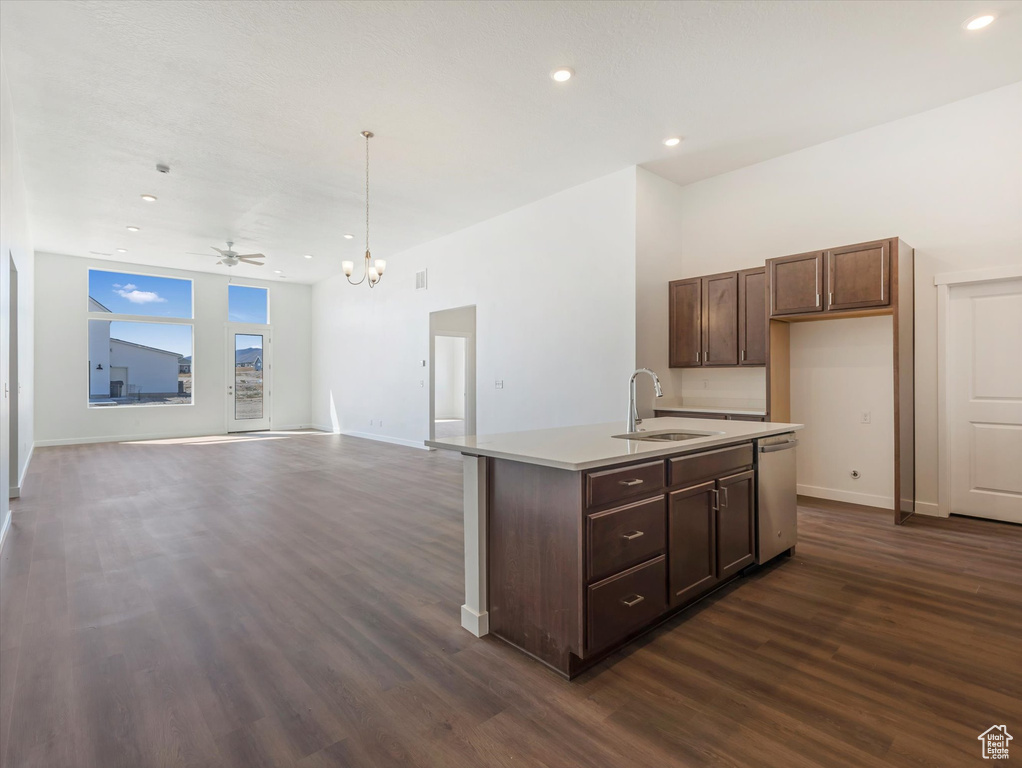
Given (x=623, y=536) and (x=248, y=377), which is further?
(x=248, y=377)

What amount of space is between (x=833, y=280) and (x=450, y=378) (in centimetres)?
1158

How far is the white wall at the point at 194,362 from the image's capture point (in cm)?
891

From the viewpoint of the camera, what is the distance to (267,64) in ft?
11.5

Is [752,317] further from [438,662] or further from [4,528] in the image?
[4,528]

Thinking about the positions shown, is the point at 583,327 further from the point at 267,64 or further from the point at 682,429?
the point at 267,64

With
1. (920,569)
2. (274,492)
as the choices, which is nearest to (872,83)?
(920,569)

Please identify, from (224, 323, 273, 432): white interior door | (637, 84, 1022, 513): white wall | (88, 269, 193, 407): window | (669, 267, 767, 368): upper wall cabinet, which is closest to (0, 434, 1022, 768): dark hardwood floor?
(637, 84, 1022, 513): white wall

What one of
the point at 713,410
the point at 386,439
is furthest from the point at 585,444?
the point at 386,439

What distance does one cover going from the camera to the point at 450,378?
14992mm

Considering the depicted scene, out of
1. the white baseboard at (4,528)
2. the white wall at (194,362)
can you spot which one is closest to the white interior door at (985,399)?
the white baseboard at (4,528)

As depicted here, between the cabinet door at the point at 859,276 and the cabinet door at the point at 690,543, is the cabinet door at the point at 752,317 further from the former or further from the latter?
the cabinet door at the point at 690,543

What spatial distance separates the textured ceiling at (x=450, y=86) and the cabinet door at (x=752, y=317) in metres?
1.28

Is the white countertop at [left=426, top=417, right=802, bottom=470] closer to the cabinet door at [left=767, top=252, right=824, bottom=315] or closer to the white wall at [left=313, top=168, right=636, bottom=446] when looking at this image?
the cabinet door at [left=767, top=252, right=824, bottom=315]

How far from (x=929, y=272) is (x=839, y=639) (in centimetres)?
361
